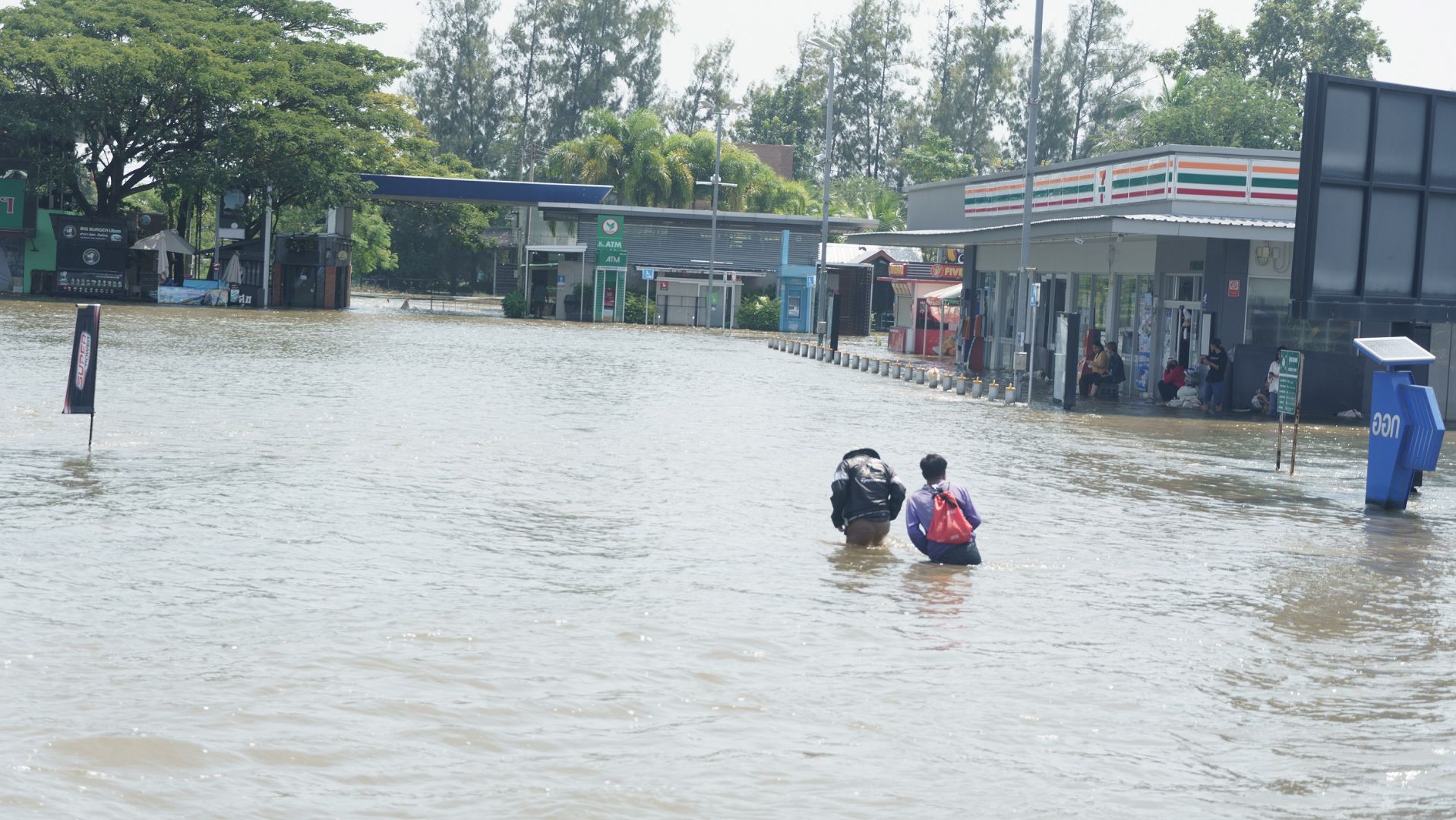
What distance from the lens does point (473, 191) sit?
240 ft

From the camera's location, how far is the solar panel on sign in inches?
695

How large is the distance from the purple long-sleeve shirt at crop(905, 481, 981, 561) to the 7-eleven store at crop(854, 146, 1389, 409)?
63.6 ft

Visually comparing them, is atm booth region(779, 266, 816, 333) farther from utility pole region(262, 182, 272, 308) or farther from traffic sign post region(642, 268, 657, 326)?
utility pole region(262, 182, 272, 308)

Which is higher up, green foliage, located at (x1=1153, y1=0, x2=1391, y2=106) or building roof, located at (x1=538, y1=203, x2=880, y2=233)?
green foliage, located at (x1=1153, y1=0, x2=1391, y2=106)

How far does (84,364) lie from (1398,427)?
1452 centimetres

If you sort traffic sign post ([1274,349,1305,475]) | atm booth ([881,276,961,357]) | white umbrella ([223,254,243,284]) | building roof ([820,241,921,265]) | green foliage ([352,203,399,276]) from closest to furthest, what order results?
traffic sign post ([1274,349,1305,475]) → atm booth ([881,276,961,357]) → white umbrella ([223,254,243,284]) → building roof ([820,241,921,265]) → green foliage ([352,203,399,276])

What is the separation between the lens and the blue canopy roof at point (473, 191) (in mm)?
72500

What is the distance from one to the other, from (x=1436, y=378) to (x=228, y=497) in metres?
24.5

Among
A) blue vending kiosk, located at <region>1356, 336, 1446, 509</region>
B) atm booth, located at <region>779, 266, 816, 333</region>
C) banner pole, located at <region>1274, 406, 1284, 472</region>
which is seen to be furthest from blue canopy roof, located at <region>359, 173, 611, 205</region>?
blue vending kiosk, located at <region>1356, 336, 1446, 509</region>

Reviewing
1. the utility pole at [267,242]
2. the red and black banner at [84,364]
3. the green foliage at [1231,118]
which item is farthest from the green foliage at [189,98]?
the red and black banner at [84,364]

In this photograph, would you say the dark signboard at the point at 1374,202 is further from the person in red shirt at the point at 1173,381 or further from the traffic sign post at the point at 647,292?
the traffic sign post at the point at 647,292

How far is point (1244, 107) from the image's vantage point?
271 ft

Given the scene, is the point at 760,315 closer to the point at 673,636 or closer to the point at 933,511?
the point at 933,511

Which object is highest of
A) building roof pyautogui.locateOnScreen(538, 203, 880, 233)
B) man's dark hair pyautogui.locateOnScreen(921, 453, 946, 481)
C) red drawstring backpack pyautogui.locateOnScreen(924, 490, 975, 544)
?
building roof pyautogui.locateOnScreen(538, 203, 880, 233)
